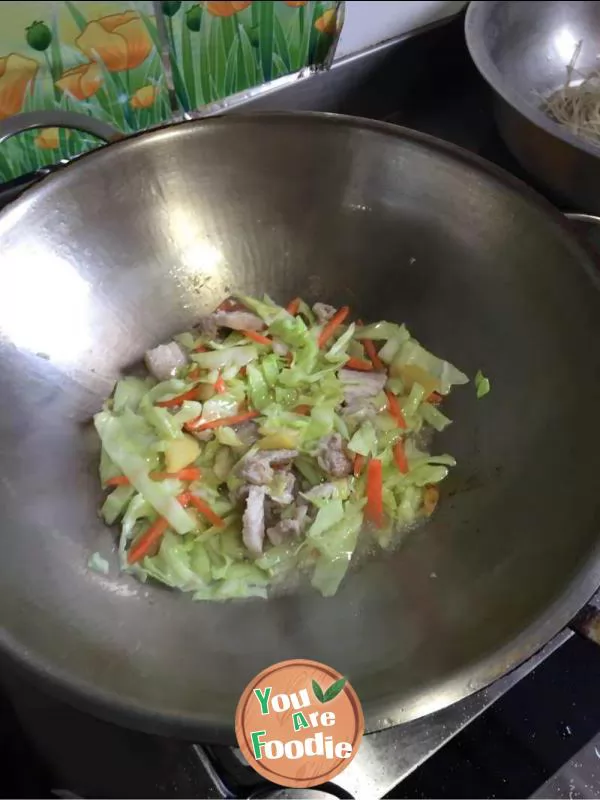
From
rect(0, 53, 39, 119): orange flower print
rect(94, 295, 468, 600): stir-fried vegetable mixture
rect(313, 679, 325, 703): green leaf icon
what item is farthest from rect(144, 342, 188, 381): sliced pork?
rect(313, 679, 325, 703): green leaf icon

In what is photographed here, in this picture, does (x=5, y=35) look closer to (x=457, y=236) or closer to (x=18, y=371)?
(x=18, y=371)

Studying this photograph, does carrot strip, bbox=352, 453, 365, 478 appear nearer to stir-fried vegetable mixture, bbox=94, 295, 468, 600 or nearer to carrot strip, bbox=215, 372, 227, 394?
stir-fried vegetable mixture, bbox=94, 295, 468, 600

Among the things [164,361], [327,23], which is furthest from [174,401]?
[327,23]

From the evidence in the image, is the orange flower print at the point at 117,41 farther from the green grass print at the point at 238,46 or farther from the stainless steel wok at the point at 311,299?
the stainless steel wok at the point at 311,299

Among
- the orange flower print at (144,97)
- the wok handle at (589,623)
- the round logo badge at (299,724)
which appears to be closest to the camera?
the round logo badge at (299,724)

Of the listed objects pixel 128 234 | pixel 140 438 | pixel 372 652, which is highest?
pixel 128 234

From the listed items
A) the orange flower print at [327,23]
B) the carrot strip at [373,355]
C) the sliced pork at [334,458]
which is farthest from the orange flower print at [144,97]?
the sliced pork at [334,458]

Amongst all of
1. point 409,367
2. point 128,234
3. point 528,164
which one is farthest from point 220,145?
point 528,164
